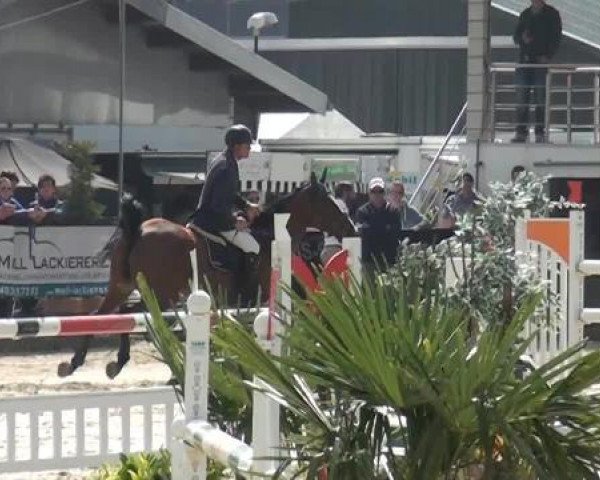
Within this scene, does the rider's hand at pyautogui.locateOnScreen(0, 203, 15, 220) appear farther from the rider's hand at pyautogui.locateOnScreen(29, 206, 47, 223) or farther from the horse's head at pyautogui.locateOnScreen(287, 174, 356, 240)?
the horse's head at pyautogui.locateOnScreen(287, 174, 356, 240)

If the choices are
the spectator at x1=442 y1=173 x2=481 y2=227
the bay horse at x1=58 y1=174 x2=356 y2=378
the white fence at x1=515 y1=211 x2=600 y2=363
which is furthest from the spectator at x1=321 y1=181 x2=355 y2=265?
the white fence at x1=515 y1=211 x2=600 y2=363

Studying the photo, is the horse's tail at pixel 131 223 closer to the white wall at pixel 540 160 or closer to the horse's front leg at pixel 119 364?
the horse's front leg at pixel 119 364

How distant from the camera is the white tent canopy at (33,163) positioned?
62.3 feet

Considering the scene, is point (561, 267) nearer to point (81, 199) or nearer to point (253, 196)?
point (81, 199)

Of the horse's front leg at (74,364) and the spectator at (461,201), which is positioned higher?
the spectator at (461,201)

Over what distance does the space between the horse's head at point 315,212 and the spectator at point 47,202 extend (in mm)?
2998

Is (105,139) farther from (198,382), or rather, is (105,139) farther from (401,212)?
(198,382)

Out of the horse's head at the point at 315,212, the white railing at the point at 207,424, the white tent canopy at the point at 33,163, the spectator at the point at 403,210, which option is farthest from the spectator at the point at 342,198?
the white railing at the point at 207,424

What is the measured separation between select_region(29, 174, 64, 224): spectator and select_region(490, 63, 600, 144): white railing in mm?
5888

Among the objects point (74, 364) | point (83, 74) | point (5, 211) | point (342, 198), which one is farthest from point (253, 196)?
point (74, 364)

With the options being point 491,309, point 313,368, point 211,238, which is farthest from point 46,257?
point 313,368

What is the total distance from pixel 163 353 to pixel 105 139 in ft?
56.4

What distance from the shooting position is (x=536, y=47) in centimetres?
2045

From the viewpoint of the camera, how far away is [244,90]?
2492 centimetres
